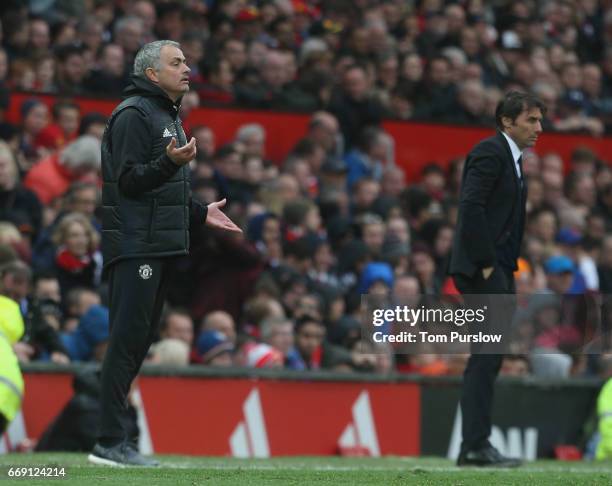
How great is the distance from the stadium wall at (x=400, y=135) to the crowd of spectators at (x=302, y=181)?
0.14 metres

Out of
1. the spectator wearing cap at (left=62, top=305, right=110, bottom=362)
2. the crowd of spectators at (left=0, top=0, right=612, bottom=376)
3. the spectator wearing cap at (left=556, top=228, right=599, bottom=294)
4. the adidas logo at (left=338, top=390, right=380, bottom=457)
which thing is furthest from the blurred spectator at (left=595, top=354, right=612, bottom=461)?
the spectator wearing cap at (left=62, top=305, right=110, bottom=362)

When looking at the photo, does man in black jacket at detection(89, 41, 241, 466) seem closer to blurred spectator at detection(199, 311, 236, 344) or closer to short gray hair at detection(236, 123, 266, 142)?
blurred spectator at detection(199, 311, 236, 344)

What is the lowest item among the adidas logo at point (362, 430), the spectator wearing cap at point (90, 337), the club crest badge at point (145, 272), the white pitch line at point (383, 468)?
the adidas logo at point (362, 430)

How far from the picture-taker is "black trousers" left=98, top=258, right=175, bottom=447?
325 inches

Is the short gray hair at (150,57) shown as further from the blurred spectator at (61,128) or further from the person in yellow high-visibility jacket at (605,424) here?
the blurred spectator at (61,128)

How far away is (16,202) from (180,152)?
556 cm

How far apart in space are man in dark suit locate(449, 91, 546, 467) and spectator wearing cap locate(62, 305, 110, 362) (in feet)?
10.6

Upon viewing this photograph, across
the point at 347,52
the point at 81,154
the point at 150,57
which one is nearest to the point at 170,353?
the point at 81,154

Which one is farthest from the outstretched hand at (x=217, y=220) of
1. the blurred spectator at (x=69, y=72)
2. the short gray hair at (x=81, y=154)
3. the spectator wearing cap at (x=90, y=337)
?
the blurred spectator at (x=69, y=72)

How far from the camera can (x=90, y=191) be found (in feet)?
43.2

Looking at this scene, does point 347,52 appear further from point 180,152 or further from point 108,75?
point 180,152

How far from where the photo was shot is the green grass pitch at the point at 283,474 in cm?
768

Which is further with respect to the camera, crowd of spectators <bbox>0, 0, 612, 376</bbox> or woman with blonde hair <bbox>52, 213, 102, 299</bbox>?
crowd of spectators <bbox>0, 0, 612, 376</bbox>

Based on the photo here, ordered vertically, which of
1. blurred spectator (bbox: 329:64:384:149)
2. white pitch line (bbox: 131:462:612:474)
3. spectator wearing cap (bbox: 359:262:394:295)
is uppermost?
blurred spectator (bbox: 329:64:384:149)
